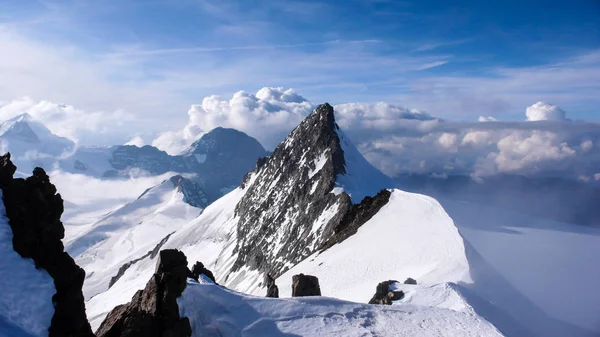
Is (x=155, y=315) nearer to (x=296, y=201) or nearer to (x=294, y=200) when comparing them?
(x=296, y=201)

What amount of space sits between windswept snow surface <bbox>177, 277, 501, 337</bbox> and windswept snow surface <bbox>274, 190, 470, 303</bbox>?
8.73 metres

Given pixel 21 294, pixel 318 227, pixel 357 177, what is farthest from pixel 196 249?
pixel 21 294

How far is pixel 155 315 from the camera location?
64.2ft

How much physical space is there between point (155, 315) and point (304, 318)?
7970 mm

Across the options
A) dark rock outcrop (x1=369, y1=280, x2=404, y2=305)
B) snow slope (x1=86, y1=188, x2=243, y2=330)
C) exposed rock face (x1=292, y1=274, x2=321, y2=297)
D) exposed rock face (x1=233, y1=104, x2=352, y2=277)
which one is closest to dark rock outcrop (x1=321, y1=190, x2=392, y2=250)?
exposed rock face (x1=233, y1=104, x2=352, y2=277)

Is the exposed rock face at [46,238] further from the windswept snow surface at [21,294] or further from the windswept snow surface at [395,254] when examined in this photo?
the windswept snow surface at [395,254]

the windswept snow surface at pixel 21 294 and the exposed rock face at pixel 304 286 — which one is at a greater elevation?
the windswept snow surface at pixel 21 294

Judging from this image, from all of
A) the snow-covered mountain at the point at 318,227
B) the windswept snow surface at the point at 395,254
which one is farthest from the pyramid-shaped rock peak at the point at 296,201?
the windswept snow surface at the point at 395,254

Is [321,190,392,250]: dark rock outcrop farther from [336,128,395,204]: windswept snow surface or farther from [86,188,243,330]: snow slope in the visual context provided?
[86,188,243,330]: snow slope

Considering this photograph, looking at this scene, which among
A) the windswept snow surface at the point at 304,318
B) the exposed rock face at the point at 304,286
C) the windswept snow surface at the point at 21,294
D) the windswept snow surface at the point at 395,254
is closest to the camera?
the windswept snow surface at the point at 21,294

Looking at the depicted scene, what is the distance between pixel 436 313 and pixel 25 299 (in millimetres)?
21366

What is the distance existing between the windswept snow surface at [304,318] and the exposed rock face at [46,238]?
469 cm

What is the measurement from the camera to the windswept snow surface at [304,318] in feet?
70.8

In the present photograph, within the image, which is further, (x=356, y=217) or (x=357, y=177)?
(x=357, y=177)
